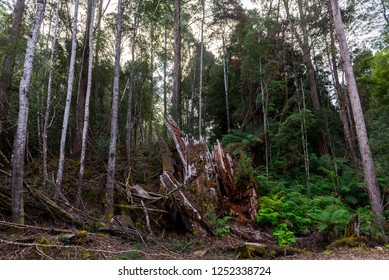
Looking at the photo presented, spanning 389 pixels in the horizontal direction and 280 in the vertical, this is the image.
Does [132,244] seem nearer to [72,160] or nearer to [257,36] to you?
[72,160]

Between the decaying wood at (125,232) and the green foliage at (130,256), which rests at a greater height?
the decaying wood at (125,232)

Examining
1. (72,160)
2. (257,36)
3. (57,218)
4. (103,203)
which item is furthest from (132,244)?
(257,36)

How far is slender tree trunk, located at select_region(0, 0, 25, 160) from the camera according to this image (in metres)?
8.29

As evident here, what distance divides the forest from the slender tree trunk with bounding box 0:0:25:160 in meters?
0.06

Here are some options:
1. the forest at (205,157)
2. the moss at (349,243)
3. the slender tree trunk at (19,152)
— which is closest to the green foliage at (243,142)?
the forest at (205,157)

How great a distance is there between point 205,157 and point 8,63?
7795mm

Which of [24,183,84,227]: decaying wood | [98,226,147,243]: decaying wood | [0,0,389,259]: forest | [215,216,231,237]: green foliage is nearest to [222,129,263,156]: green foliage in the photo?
[0,0,389,259]: forest

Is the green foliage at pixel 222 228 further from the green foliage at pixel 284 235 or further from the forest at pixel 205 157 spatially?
the green foliage at pixel 284 235

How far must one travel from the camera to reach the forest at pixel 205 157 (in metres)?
5.89

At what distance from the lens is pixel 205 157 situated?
8.55 m

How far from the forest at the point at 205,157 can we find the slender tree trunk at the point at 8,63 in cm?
6

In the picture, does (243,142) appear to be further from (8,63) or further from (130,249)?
(8,63)

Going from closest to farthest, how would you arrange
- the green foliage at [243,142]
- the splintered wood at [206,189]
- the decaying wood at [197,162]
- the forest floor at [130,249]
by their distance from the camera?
the forest floor at [130,249] < the splintered wood at [206,189] < the decaying wood at [197,162] < the green foliage at [243,142]

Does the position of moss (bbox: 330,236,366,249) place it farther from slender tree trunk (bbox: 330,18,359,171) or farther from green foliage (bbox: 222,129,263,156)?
slender tree trunk (bbox: 330,18,359,171)
